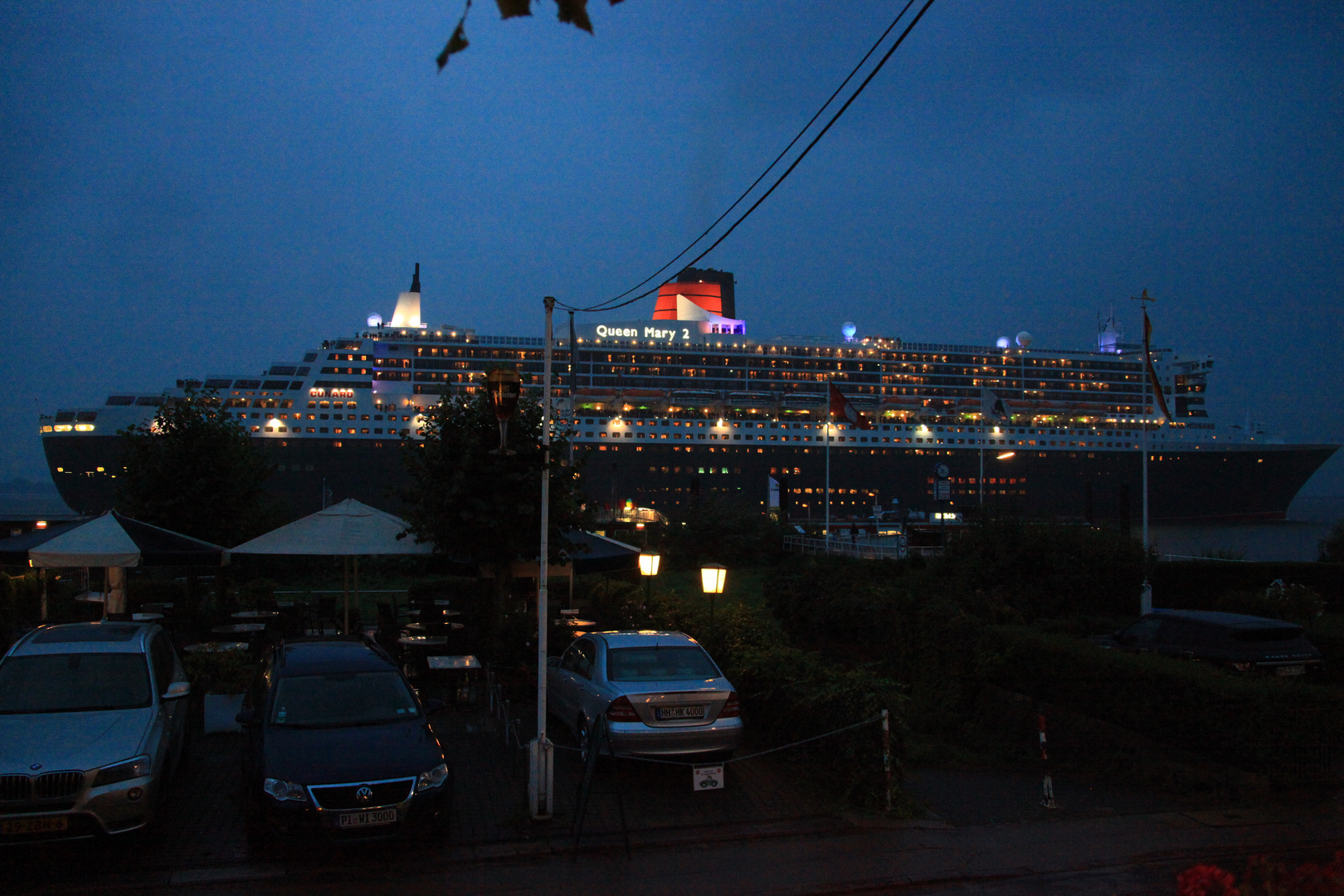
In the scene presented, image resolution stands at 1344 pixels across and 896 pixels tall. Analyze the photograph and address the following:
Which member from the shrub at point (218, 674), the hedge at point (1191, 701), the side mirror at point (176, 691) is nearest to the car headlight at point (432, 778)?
the side mirror at point (176, 691)

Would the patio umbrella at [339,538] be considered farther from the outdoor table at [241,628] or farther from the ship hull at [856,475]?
the ship hull at [856,475]

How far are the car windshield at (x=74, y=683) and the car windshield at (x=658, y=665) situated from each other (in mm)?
3368

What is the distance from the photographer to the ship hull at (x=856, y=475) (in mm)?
43125

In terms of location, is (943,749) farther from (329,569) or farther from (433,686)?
(329,569)

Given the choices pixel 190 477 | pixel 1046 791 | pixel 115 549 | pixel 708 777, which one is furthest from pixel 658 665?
→ pixel 190 477

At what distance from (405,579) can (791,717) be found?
1775 cm

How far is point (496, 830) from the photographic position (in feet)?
18.6

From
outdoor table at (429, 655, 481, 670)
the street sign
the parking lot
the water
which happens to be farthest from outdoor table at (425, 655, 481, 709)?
the water

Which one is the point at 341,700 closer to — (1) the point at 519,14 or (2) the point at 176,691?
(2) the point at 176,691

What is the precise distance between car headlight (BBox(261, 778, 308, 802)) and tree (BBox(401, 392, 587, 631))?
18.4 ft

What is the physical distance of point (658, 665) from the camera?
22.8 feet

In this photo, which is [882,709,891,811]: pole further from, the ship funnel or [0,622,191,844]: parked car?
the ship funnel

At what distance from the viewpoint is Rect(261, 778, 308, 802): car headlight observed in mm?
4973

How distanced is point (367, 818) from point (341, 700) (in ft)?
3.88
